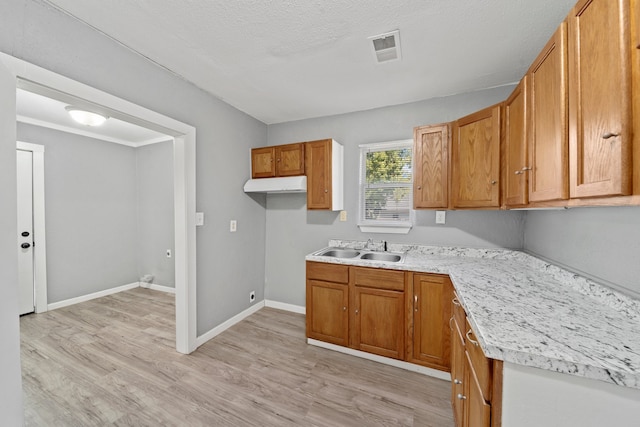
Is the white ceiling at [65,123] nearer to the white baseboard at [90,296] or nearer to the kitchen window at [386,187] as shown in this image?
the white baseboard at [90,296]

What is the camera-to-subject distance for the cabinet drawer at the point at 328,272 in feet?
7.54

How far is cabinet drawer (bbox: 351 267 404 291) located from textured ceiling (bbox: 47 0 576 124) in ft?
5.98

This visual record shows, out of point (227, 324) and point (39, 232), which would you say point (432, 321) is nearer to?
point (227, 324)

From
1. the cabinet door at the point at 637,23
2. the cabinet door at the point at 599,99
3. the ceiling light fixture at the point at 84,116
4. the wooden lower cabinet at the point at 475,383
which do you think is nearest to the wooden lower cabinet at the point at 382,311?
the wooden lower cabinet at the point at 475,383

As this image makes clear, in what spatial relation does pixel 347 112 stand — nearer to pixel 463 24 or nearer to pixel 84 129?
pixel 463 24

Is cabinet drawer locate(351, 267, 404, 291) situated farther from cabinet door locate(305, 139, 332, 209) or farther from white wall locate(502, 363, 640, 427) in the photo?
white wall locate(502, 363, 640, 427)

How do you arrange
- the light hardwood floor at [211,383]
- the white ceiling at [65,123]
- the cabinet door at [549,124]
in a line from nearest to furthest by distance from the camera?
the cabinet door at [549,124] < the light hardwood floor at [211,383] < the white ceiling at [65,123]

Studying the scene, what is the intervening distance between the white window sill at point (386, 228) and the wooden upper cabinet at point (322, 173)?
0.43 meters

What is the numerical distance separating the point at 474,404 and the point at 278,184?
96.8 inches

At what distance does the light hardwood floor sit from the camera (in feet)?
5.25

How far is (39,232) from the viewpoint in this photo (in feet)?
10.2

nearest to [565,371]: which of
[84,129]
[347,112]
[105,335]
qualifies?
[347,112]

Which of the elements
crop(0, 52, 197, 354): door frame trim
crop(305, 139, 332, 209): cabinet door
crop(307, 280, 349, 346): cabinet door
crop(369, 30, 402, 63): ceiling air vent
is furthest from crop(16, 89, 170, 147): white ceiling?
crop(307, 280, 349, 346): cabinet door

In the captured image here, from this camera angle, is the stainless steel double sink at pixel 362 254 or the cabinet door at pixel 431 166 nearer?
the cabinet door at pixel 431 166
